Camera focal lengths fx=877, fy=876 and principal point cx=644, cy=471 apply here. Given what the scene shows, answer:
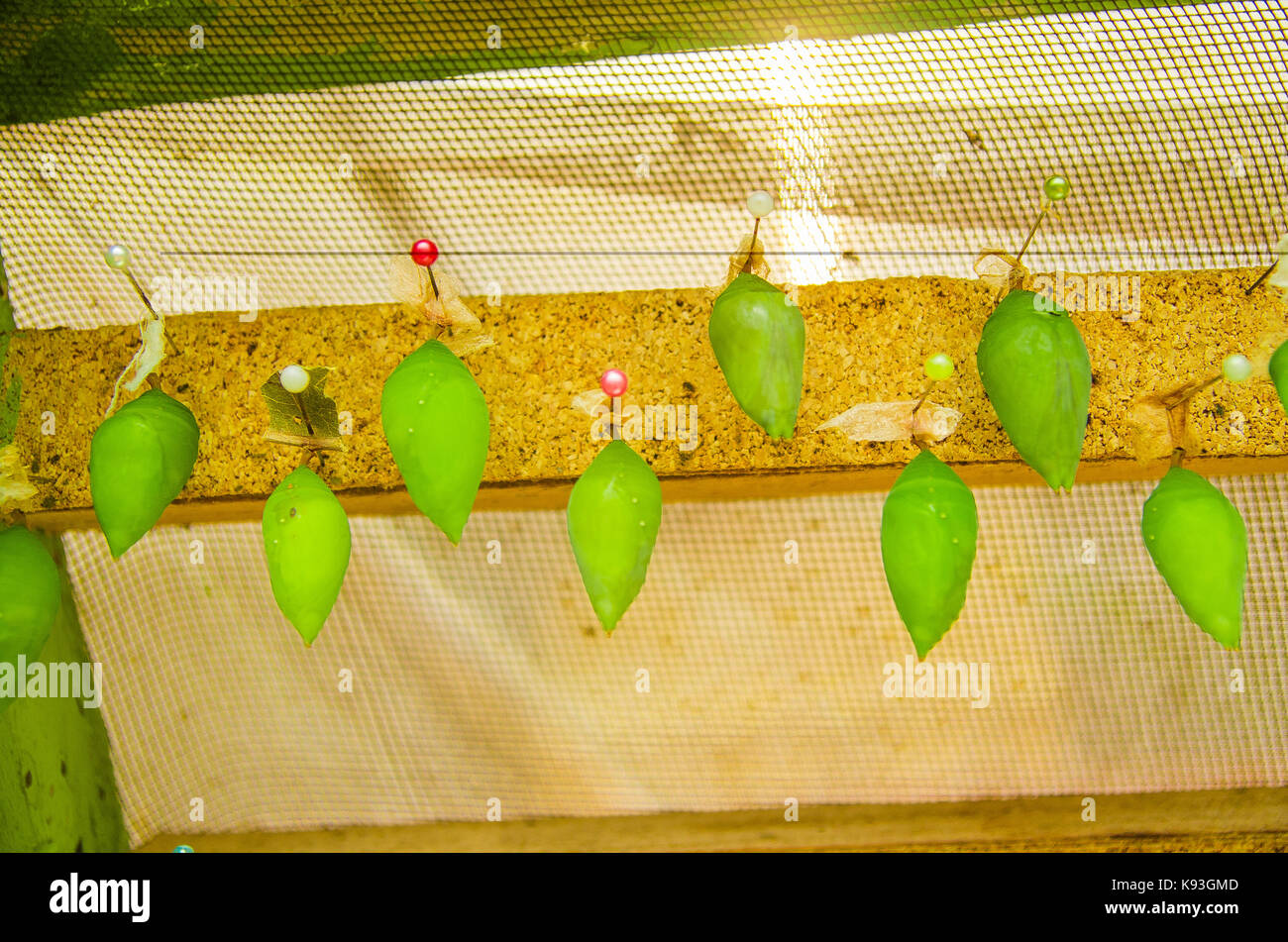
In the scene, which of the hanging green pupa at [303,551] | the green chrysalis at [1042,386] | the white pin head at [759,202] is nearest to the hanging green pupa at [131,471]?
the hanging green pupa at [303,551]

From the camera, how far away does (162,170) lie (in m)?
0.89

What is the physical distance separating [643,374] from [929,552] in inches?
12.0

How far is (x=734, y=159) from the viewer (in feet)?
2.91

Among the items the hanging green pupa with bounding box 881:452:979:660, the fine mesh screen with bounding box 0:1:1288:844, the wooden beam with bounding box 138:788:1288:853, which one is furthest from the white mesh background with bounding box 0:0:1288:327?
the wooden beam with bounding box 138:788:1288:853

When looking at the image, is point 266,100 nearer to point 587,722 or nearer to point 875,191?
point 875,191

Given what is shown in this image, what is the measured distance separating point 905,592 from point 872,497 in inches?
15.1

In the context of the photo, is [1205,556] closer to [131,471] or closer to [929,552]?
[929,552]

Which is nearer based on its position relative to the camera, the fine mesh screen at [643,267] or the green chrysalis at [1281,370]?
the green chrysalis at [1281,370]

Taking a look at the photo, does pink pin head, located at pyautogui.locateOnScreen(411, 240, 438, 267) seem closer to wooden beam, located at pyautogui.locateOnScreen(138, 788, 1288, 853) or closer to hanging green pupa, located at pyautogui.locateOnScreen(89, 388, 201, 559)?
hanging green pupa, located at pyautogui.locateOnScreen(89, 388, 201, 559)

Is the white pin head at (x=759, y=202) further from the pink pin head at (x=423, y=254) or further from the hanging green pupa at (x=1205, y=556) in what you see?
the hanging green pupa at (x=1205, y=556)

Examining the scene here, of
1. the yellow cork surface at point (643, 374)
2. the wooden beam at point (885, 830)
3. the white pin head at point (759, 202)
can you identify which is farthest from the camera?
the wooden beam at point (885, 830)

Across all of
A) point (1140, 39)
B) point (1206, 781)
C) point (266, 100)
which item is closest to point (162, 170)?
point (266, 100)

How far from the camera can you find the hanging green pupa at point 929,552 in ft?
2.11

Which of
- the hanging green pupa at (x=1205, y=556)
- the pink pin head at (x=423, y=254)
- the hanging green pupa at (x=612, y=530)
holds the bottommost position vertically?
the hanging green pupa at (x=1205, y=556)
